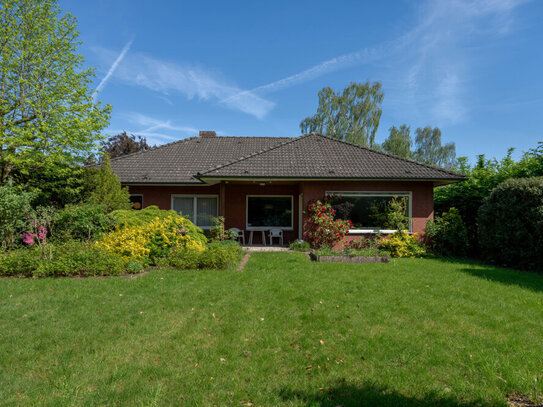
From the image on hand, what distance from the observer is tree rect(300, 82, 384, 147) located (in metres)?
31.2

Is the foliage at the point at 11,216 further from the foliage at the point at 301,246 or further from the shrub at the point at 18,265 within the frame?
the foliage at the point at 301,246

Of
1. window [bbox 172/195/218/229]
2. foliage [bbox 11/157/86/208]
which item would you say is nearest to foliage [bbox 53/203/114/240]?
foliage [bbox 11/157/86/208]

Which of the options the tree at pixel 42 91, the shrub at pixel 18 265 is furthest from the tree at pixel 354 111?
the shrub at pixel 18 265

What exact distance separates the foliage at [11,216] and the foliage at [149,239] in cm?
239

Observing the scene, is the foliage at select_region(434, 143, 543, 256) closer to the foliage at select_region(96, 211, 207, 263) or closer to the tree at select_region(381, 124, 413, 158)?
the foliage at select_region(96, 211, 207, 263)

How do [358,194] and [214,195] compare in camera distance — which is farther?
[214,195]

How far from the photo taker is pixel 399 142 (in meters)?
36.0

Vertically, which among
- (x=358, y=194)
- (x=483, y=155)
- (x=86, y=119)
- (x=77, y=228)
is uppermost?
(x=86, y=119)

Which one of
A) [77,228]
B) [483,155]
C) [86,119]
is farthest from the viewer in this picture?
[483,155]

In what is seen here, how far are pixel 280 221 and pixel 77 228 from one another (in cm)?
796

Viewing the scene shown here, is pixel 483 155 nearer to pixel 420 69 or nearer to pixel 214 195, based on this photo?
pixel 420 69

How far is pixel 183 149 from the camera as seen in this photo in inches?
625

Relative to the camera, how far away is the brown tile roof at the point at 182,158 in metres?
13.2

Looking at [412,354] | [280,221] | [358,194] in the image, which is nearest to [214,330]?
[412,354]
